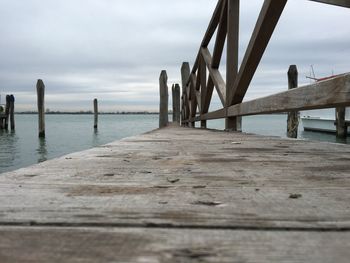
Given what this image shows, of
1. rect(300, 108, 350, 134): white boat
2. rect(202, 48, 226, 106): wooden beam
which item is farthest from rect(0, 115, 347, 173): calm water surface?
rect(202, 48, 226, 106): wooden beam

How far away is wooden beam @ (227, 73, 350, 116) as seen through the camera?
1.81m

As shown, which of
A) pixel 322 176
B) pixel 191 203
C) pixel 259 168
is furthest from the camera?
pixel 259 168

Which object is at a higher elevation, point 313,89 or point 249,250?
point 313,89

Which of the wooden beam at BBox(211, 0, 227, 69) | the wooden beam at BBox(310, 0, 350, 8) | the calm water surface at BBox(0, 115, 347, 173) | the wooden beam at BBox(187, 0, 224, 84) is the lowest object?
the calm water surface at BBox(0, 115, 347, 173)

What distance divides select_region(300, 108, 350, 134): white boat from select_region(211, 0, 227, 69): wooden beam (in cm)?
1822

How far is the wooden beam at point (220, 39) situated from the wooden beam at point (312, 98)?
Result: 6.05ft

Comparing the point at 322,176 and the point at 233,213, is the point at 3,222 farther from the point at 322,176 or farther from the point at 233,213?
the point at 322,176

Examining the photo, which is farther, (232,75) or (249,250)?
(232,75)

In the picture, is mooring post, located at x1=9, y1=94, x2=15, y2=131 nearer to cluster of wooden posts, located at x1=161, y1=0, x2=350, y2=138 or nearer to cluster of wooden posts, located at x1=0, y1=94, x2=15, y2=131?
cluster of wooden posts, located at x1=0, y1=94, x2=15, y2=131

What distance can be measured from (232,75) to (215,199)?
368cm

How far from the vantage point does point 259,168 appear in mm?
1648

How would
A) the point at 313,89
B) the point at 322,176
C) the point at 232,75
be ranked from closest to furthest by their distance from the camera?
1. the point at 322,176
2. the point at 313,89
3. the point at 232,75

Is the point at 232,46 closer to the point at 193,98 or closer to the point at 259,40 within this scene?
the point at 259,40

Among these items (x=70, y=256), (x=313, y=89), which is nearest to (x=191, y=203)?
(x=70, y=256)
